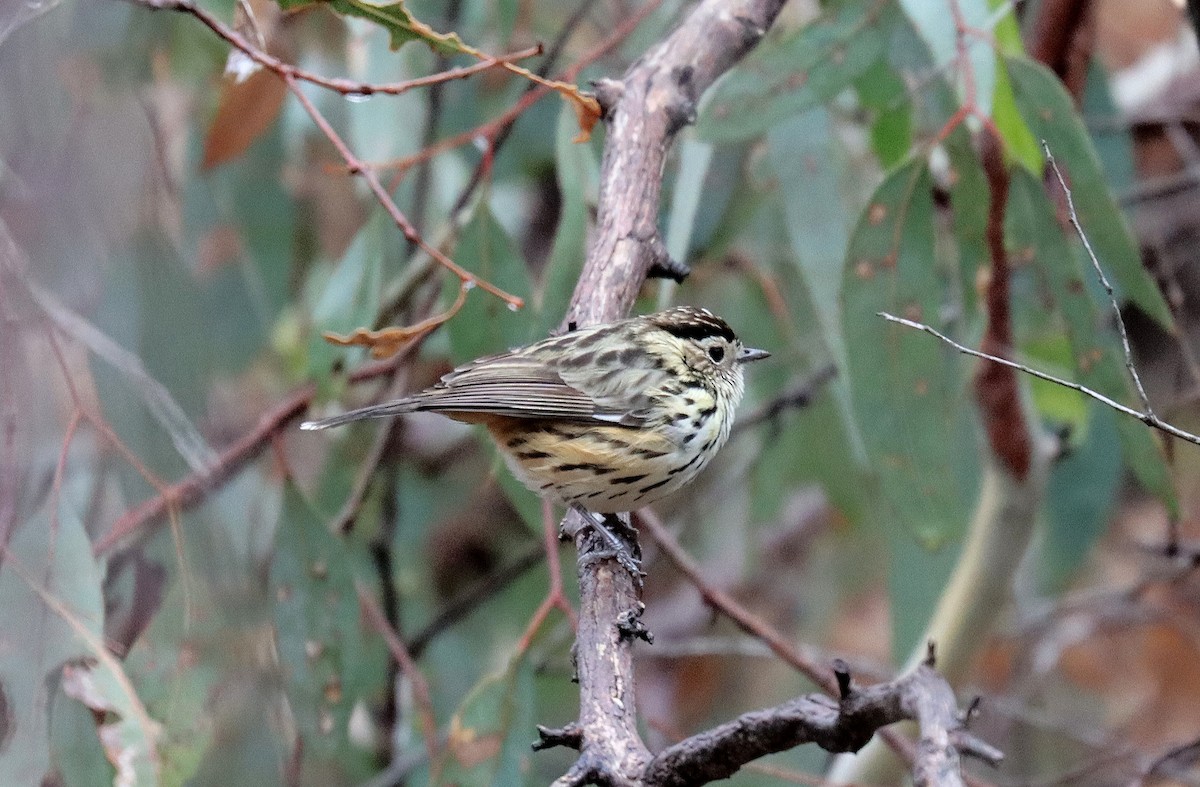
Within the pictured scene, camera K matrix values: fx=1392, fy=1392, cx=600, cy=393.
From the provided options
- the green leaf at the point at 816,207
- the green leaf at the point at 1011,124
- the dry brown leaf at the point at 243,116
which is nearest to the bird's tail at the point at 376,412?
the green leaf at the point at 816,207

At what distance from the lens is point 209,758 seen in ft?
11.5

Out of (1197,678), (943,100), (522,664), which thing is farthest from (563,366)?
(1197,678)

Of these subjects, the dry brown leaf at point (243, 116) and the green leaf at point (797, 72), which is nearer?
the green leaf at point (797, 72)

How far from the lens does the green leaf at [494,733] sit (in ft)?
11.7

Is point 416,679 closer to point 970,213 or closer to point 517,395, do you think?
point 517,395

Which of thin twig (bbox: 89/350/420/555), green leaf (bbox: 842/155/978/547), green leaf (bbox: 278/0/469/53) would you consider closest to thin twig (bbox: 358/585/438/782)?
thin twig (bbox: 89/350/420/555)

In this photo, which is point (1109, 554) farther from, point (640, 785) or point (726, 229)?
point (640, 785)

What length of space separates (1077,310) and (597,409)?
4.46ft

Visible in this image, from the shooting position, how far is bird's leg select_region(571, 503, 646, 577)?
2.75 m

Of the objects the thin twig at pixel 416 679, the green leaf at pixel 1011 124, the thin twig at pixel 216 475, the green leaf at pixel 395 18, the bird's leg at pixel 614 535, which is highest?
the green leaf at pixel 1011 124

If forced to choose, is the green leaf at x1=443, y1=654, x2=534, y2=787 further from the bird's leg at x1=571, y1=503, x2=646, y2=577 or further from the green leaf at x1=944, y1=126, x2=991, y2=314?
the green leaf at x1=944, y1=126, x2=991, y2=314

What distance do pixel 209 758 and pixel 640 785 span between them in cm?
187

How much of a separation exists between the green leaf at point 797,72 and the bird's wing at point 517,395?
77 centimetres

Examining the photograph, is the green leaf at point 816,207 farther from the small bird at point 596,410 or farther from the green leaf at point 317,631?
the green leaf at point 317,631
